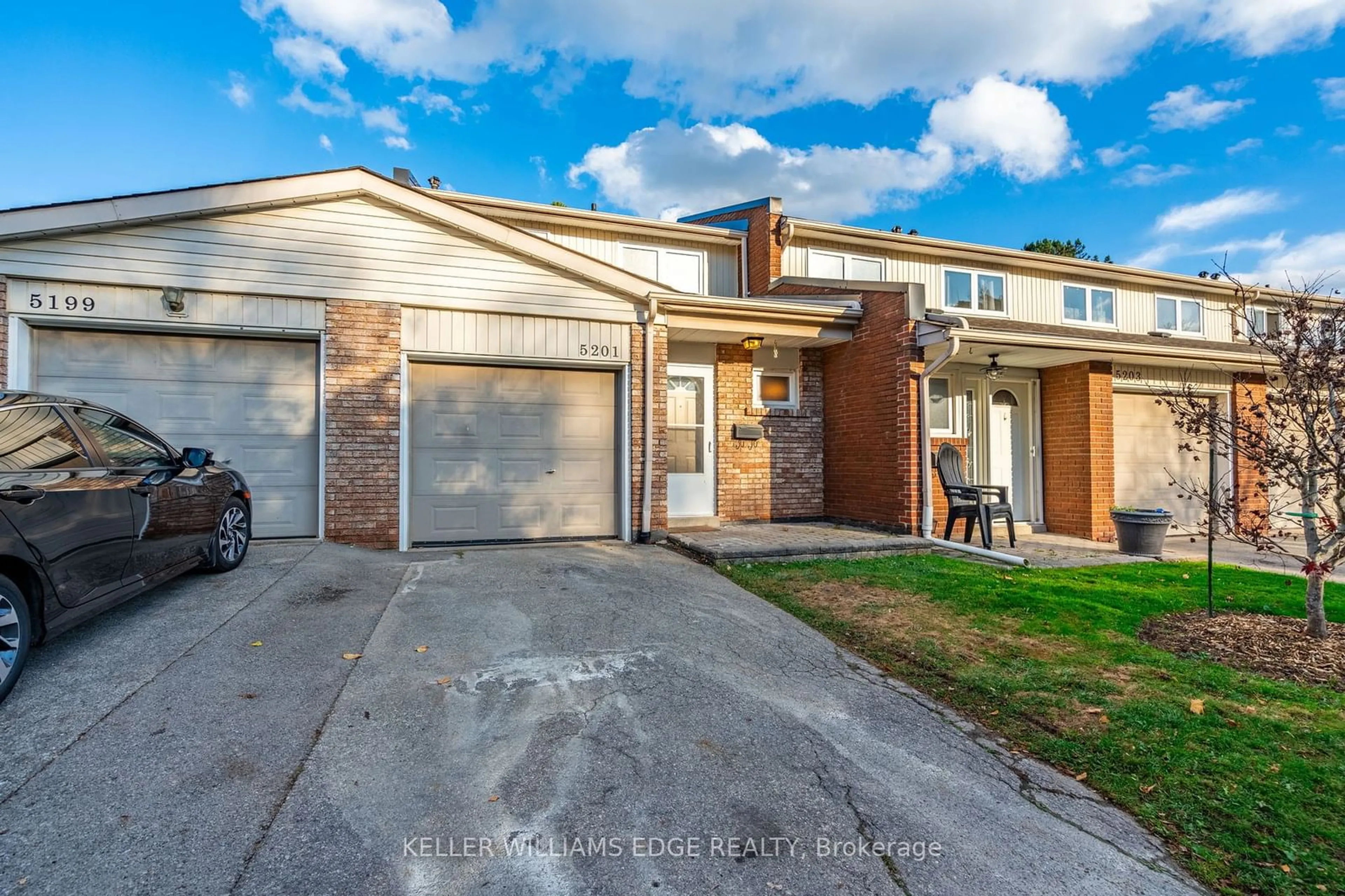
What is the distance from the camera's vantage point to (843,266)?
1120 cm

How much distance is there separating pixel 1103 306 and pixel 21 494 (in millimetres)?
15706

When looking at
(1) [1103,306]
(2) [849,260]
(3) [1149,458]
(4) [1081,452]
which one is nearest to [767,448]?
(2) [849,260]

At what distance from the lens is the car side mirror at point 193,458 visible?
4.57m

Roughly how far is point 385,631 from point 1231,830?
446 cm

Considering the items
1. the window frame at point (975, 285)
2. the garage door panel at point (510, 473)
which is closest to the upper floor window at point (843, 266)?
the window frame at point (975, 285)

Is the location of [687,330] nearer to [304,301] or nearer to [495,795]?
[304,301]

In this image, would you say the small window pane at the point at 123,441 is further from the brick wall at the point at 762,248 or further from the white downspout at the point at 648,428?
the brick wall at the point at 762,248

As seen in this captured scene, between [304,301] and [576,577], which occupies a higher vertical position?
[304,301]

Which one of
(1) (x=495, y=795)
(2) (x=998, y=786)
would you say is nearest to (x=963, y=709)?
(2) (x=998, y=786)

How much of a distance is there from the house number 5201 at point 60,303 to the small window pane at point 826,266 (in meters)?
9.80

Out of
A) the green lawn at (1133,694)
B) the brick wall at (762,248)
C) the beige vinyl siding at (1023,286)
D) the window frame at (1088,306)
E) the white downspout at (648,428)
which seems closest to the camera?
the green lawn at (1133,694)

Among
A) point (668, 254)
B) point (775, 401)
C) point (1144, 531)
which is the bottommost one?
point (1144, 531)

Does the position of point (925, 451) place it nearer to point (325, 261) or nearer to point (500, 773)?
point (500, 773)

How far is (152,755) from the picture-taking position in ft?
8.29
